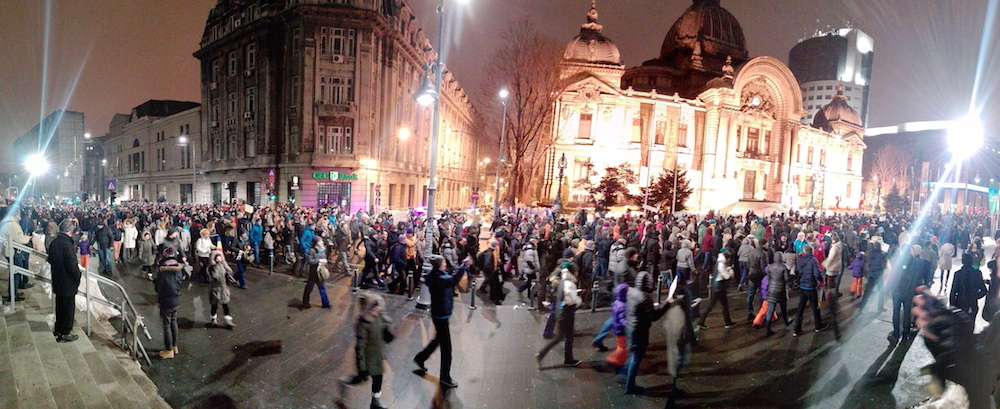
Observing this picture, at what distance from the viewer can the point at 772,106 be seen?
51.8 metres

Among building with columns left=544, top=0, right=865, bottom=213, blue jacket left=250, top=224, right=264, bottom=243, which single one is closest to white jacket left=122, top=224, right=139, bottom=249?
blue jacket left=250, top=224, right=264, bottom=243

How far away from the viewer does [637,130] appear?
147 ft

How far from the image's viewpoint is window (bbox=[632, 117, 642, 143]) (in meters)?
44.7

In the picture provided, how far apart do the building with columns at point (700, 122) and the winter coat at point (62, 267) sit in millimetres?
35815

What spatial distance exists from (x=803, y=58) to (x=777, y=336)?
14436 centimetres

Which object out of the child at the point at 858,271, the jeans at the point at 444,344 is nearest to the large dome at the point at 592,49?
the child at the point at 858,271

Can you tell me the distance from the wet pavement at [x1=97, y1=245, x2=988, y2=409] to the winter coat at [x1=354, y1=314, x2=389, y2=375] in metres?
0.57

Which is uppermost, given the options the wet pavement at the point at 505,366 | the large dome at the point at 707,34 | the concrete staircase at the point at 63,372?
the large dome at the point at 707,34

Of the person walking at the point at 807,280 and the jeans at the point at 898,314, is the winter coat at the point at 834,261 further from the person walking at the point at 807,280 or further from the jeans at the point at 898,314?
the person walking at the point at 807,280

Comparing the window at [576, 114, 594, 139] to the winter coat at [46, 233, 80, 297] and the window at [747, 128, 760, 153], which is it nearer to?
→ the window at [747, 128, 760, 153]

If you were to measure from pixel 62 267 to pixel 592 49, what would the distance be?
45200mm

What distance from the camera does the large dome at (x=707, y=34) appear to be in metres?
56.6

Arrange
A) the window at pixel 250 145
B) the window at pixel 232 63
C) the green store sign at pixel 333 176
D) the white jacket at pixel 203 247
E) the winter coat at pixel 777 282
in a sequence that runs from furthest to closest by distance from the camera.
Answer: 1. the window at pixel 232 63
2. the window at pixel 250 145
3. the green store sign at pixel 333 176
4. the white jacket at pixel 203 247
5. the winter coat at pixel 777 282

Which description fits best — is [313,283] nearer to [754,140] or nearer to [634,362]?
[634,362]
